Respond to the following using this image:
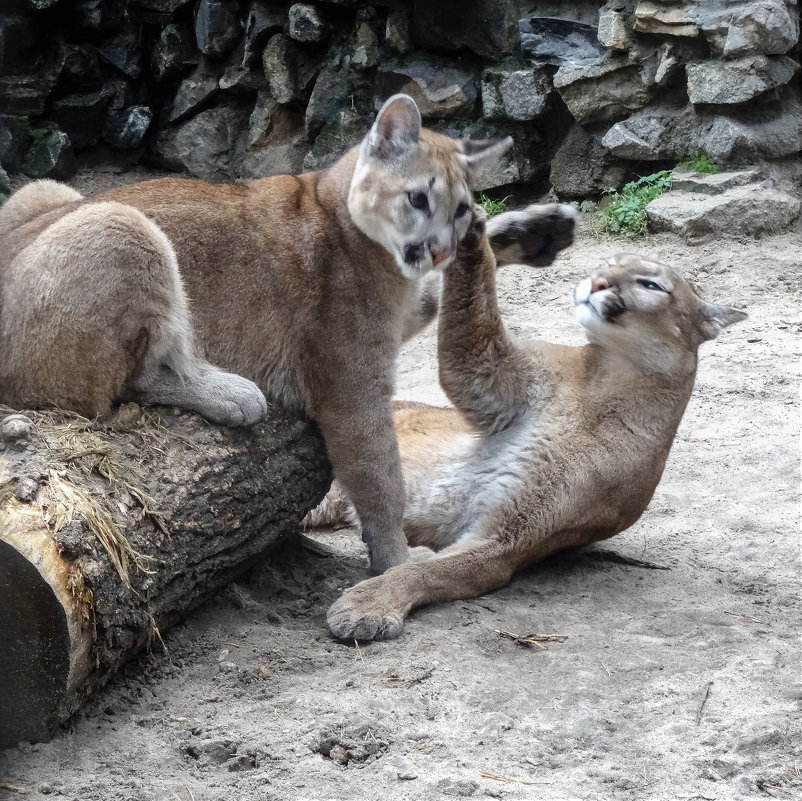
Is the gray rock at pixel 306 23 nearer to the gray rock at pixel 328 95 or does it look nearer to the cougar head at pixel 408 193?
the gray rock at pixel 328 95

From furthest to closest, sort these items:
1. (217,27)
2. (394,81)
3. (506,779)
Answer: (217,27), (394,81), (506,779)

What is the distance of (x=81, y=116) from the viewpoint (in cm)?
1181

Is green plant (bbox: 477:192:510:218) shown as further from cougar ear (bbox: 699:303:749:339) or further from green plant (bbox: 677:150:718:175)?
cougar ear (bbox: 699:303:749:339)

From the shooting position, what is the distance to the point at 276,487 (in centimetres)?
427

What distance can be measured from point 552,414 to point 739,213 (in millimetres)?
4959

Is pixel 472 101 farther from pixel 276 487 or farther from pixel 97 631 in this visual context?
pixel 97 631

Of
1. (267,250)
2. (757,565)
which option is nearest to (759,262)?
(757,565)

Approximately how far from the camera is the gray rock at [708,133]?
370 inches

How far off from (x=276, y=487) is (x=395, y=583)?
0.66 metres

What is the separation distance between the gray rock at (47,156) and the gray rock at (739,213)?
A: 267 inches

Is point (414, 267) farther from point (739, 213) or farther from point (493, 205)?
point (493, 205)

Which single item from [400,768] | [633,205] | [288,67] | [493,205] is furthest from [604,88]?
[400,768]

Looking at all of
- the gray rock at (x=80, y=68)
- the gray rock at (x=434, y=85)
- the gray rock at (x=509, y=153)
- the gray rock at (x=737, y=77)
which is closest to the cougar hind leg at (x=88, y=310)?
the gray rock at (x=737, y=77)

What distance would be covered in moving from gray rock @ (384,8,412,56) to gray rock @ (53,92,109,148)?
3.53 metres
